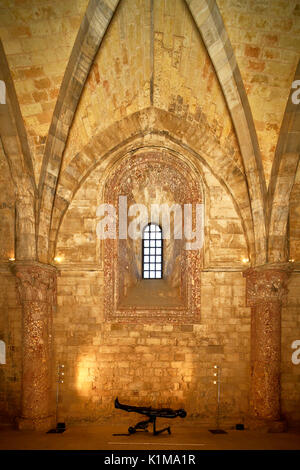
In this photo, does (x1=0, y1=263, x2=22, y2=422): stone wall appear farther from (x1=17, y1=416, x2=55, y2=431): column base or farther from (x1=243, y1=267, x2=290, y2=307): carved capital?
(x1=243, y1=267, x2=290, y2=307): carved capital

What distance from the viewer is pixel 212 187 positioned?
11875 mm

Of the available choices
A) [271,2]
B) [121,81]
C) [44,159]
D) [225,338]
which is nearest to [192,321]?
[225,338]

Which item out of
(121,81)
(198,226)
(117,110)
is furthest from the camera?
(198,226)

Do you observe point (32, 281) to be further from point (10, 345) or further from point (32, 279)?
point (10, 345)

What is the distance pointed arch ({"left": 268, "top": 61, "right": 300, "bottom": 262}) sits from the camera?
31.4 feet

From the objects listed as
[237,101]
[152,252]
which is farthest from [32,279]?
[237,101]

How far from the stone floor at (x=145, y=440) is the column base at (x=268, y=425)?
0.45ft

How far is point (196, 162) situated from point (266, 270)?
3.58 meters

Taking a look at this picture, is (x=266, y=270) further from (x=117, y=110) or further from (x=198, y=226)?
(x=117, y=110)

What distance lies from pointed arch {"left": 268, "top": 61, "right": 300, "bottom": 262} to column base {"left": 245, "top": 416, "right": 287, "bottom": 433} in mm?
3965

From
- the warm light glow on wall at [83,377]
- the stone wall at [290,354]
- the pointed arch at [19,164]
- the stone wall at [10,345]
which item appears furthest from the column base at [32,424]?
the stone wall at [290,354]

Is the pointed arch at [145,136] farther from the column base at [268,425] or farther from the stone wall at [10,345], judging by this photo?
the column base at [268,425]

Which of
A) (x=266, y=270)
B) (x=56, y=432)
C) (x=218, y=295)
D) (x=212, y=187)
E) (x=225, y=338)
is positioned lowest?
(x=56, y=432)

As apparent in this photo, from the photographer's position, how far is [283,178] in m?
10.4
